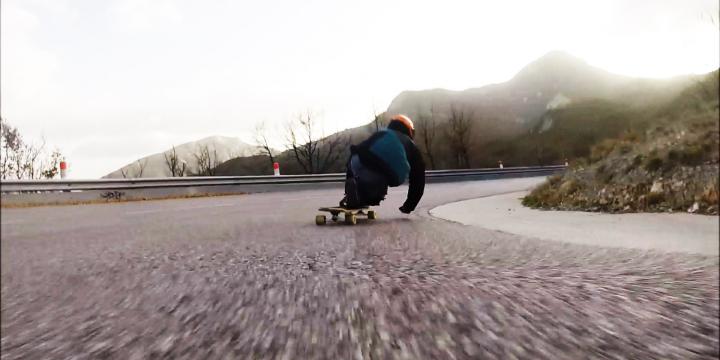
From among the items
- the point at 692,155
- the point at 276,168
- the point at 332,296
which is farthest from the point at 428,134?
the point at 692,155

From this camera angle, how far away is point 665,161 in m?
1.96

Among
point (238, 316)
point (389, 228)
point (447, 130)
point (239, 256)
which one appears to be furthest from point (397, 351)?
point (389, 228)

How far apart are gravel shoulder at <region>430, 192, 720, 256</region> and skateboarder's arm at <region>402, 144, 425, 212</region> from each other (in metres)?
0.96

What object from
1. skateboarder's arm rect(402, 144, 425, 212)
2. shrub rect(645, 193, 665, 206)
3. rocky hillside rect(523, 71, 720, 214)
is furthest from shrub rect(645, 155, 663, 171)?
skateboarder's arm rect(402, 144, 425, 212)

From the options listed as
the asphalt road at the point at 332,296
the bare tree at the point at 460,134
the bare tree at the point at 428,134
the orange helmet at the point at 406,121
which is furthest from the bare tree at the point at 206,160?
the bare tree at the point at 460,134

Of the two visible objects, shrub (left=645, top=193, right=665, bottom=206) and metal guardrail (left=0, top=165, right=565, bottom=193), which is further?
shrub (left=645, top=193, right=665, bottom=206)

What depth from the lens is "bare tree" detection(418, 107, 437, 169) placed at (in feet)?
7.94

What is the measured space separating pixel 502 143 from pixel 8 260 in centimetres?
205

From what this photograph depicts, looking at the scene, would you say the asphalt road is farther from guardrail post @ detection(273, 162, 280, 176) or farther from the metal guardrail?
guardrail post @ detection(273, 162, 280, 176)

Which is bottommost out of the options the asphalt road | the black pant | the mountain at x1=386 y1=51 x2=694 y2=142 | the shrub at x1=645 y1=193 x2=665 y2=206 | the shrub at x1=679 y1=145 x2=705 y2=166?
the asphalt road

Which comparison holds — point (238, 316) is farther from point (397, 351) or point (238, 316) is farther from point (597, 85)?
point (597, 85)

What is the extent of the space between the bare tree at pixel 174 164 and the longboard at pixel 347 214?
32.5 inches

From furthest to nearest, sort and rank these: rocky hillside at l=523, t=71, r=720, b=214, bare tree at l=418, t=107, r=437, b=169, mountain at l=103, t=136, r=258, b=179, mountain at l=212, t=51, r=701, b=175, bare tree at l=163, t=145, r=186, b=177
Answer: bare tree at l=163, t=145, r=186, b=177 → bare tree at l=418, t=107, r=437, b=169 → mountain at l=103, t=136, r=258, b=179 → mountain at l=212, t=51, r=701, b=175 → rocky hillside at l=523, t=71, r=720, b=214

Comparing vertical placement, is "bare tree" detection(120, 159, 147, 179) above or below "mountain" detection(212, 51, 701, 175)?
below
